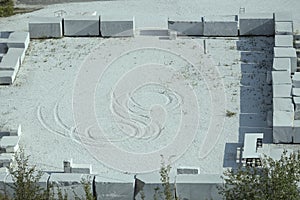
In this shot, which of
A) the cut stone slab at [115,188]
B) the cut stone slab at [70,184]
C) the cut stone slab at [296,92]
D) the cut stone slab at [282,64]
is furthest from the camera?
the cut stone slab at [282,64]

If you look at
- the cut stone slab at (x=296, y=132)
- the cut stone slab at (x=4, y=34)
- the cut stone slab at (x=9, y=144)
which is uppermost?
the cut stone slab at (x=4, y=34)

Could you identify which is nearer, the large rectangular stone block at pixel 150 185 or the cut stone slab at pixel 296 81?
the large rectangular stone block at pixel 150 185

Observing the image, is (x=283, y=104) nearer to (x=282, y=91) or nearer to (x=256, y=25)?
(x=282, y=91)

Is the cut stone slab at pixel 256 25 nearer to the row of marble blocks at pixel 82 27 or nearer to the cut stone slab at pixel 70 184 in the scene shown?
the row of marble blocks at pixel 82 27

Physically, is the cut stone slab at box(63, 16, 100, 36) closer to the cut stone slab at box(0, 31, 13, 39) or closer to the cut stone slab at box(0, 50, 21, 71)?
the cut stone slab at box(0, 31, 13, 39)

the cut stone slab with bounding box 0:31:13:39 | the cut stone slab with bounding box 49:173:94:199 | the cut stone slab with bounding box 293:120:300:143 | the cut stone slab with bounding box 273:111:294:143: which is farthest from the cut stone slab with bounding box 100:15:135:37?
the cut stone slab with bounding box 49:173:94:199

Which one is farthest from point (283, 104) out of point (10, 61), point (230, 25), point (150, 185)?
point (10, 61)

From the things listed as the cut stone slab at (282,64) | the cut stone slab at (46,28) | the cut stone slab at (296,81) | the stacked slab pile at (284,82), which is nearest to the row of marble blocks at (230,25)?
the stacked slab pile at (284,82)
